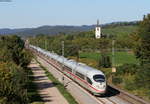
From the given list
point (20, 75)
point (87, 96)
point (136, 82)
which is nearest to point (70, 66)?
point (136, 82)

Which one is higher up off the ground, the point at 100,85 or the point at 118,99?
the point at 100,85

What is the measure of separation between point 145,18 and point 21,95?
135ft

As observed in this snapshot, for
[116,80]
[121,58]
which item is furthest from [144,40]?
[121,58]

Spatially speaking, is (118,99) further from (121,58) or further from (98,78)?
(121,58)

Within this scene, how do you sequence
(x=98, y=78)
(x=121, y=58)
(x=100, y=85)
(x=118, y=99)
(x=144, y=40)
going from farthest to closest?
(x=121, y=58) → (x=144, y=40) → (x=98, y=78) → (x=118, y=99) → (x=100, y=85)

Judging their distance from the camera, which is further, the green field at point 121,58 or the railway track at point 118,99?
the green field at point 121,58

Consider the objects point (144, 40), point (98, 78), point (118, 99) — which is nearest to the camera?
point (118, 99)

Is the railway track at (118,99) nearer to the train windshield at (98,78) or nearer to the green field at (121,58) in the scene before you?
the train windshield at (98,78)

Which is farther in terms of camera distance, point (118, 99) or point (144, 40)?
point (144, 40)

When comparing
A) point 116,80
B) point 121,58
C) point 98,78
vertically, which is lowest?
point 121,58

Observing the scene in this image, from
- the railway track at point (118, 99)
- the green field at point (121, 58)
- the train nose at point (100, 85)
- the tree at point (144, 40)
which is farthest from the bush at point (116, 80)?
the green field at point (121, 58)

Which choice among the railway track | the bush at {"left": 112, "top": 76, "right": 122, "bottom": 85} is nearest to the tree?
the bush at {"left": 112, "top": 76, "right": 122, "bottom": 85}

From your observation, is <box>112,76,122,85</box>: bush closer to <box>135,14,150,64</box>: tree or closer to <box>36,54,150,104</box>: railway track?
<box>135,14,150,64</box>: tree

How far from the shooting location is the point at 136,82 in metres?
53.9
